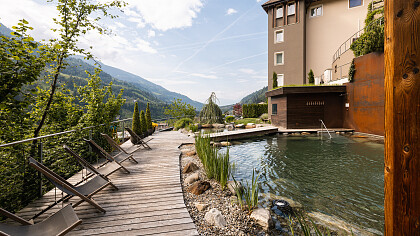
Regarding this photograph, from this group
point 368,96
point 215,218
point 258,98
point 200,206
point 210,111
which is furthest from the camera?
point 258,98

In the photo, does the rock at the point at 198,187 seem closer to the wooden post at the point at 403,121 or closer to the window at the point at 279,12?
the wooden post at the point at 403,121

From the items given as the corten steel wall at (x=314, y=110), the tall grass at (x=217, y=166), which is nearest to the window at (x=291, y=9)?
the corten steel wall at (x=314, y=110)

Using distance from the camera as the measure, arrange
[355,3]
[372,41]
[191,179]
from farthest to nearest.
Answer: [355,3] → [372,41] → [191,179]

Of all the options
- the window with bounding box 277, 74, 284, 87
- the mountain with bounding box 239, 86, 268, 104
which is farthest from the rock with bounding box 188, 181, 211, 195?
the mountain with bounding box 239, 86, 268, 104

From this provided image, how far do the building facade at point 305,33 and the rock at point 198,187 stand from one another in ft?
58.9

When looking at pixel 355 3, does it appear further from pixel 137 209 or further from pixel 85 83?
pixel 85 83

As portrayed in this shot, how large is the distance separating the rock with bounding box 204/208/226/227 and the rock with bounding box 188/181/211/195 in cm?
78

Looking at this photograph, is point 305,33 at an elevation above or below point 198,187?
above

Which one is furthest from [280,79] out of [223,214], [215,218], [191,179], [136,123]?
[215,218]

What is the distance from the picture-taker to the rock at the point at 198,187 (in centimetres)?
342

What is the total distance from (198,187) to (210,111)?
12.5m

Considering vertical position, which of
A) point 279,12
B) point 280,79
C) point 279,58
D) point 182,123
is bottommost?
point 182,123

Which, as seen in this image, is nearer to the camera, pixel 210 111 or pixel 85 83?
pixel 210 111

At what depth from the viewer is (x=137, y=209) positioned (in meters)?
2.77
